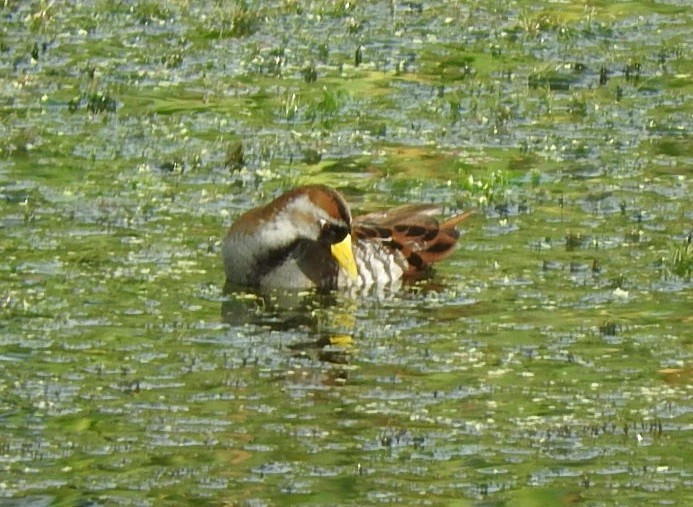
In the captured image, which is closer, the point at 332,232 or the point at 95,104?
the point at 332,232

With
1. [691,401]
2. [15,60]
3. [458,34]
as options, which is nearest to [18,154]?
[15,60]

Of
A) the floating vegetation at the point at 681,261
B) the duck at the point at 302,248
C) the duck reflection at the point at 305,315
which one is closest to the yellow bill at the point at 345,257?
the duck at the point at 302,248

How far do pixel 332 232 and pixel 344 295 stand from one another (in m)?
0.37

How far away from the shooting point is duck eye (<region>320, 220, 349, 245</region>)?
41.4ft

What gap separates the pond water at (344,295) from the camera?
A: 30.2ft

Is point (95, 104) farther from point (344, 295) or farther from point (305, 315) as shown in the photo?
point (305, 315)

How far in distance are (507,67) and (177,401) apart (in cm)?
882

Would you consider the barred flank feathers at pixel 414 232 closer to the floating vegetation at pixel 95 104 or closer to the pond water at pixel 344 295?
the pond water at pixel 344 295

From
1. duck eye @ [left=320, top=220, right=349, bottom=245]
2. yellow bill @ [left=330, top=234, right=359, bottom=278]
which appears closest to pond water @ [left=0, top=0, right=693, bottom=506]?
yellow bill @ [left=330, top=234, right=359, bottom=278]

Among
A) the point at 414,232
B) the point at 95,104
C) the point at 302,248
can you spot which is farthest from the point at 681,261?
the point at 95,104

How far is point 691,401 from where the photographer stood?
1005cm

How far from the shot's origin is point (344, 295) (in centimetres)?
1265

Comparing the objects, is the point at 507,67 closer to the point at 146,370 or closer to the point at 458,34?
the point at 458,34

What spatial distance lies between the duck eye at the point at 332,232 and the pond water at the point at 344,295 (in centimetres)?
36
